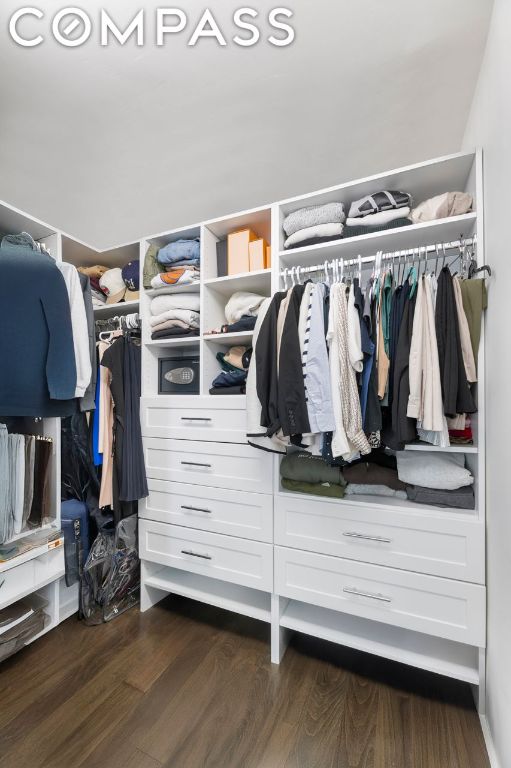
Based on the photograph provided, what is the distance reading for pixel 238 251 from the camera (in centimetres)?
170

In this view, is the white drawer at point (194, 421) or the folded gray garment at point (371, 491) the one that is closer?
the folded gray garment at point (371, 491)

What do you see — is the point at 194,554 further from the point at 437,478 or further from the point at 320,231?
the point at 320,231

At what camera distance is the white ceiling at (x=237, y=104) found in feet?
3.61

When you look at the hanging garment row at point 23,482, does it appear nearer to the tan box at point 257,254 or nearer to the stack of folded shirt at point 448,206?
the tan box at point 257,254

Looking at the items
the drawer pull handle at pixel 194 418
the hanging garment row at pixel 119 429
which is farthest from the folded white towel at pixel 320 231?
the hanging garment row at pixel 119 429

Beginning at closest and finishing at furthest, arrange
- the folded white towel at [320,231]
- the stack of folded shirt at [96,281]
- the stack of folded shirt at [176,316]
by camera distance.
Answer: the folded white towel at [320,231] → the stack of folded shirt at [176,316] → the stack of folded shirt at [96,281]

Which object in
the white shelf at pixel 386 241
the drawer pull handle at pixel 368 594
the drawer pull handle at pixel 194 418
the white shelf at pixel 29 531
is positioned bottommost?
the drawer pull handle at pixel 368 594

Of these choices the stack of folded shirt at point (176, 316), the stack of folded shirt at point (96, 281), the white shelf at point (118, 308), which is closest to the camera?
the stack of folded shirt at point (176, 316)

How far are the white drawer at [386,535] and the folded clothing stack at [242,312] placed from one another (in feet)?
2.77

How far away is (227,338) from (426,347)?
940 mm

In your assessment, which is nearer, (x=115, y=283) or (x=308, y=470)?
(x=308, y=470)

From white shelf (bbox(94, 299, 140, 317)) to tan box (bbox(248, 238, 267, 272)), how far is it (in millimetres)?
752

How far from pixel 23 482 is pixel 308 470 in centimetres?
133

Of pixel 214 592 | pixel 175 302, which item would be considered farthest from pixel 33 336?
pixel 214 592
